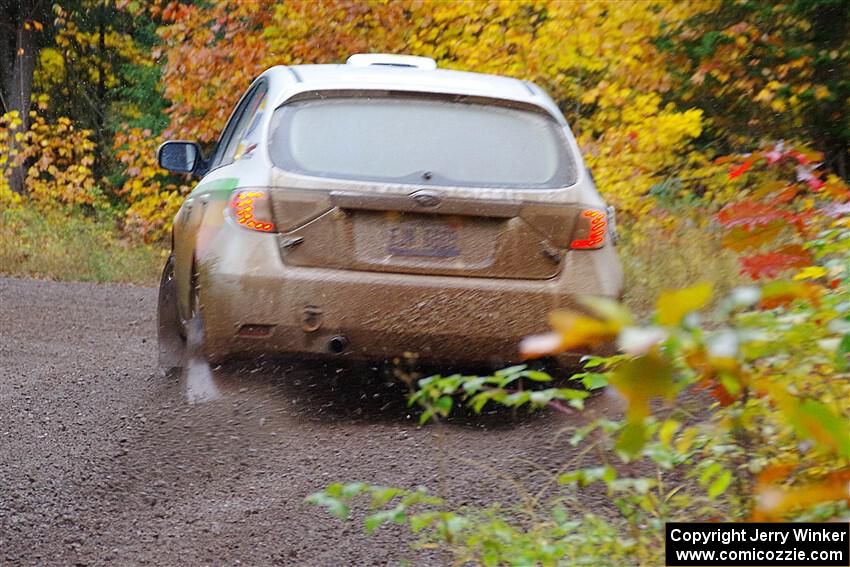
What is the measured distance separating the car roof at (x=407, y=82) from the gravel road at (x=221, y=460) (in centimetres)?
147

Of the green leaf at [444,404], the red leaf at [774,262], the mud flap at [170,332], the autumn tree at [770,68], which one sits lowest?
the autumn tree at [770,68]

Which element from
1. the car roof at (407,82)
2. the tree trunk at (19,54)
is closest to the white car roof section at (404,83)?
the car roof at (407,82)

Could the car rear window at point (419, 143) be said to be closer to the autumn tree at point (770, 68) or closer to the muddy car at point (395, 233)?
the muddy car at point (395, 233)

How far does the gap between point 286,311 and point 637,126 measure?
9.02 metres

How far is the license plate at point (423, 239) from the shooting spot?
18.4ft

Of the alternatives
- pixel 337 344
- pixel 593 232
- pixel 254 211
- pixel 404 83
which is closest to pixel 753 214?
pixel 593 232

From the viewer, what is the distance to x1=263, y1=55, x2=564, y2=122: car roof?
6066 millimetres

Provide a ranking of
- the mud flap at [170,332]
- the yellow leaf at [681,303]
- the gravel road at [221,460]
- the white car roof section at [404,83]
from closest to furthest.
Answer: the yellow leaf at [681,303] < the gravel road at [221,460] < the white car roof section at [404,83] < the mud flap at [170,332]

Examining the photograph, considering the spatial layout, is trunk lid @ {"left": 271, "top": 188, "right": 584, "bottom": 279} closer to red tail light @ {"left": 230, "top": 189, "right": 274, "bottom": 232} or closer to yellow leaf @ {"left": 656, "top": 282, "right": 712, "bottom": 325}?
red tail light @ {"left": 230, "top": 189, "right": 274, "bottom": 232}

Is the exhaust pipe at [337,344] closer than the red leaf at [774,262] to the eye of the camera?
No

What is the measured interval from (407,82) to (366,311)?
130 cm

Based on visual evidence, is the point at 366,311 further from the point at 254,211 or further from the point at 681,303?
the point at 681,303

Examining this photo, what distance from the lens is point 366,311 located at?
5.58 meters

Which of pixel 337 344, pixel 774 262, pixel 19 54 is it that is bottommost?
pixel 19 54
